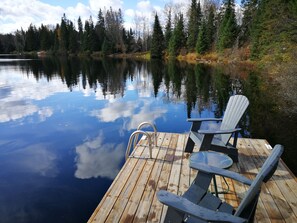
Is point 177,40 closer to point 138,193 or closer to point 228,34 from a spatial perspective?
point 228,34

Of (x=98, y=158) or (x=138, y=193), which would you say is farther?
(x=98, y=158)

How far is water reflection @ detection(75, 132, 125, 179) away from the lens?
4820 mm

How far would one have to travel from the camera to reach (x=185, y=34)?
40.3m

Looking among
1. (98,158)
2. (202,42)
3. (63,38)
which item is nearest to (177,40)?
(202,42)

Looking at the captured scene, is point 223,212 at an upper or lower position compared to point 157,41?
lower

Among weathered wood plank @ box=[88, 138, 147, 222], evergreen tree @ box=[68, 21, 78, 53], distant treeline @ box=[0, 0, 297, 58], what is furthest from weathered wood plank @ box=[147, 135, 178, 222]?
evergreen tree @ box=[68, 21, 78, 53]

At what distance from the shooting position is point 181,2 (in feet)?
170

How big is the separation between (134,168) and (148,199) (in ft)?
2.83

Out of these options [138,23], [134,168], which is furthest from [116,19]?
[134,168]

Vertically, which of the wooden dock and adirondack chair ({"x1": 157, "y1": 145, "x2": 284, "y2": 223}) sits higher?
adirondack chair ({"x1": 157, "y1": 145, "x2": 284, "y2": 223})

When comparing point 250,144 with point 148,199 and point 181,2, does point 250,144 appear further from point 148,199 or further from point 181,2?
point 181,2

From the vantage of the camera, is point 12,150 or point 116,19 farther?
point 116,19

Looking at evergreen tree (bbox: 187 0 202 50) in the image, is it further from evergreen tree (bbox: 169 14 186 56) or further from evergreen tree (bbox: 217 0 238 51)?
evergreen tree (bbox: 217 0 238 51)

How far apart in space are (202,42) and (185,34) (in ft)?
24.2
